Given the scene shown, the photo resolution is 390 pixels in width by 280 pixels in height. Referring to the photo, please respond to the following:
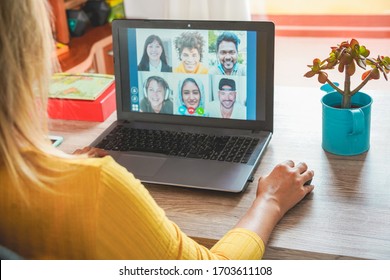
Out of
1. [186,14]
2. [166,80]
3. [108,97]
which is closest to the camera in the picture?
[166,80]

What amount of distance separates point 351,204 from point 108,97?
28.9 inches

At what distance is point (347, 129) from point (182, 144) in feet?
1.21

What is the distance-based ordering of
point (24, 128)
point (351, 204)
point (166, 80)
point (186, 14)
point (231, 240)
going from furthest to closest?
point (186, 14), point (166, 80), point (351, 204), point (231, 240), point (24, 128)

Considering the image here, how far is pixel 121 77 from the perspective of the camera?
148 cm

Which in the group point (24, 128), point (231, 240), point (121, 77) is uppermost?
point (24, 128)

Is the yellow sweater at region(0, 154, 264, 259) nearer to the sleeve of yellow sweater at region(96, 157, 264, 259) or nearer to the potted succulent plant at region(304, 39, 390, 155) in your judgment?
the sleeve of yellow sweater at region(96, 157, 264, 259)

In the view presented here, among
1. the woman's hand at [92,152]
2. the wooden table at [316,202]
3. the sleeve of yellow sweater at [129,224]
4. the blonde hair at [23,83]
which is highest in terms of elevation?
the blonde hair at [23,83]

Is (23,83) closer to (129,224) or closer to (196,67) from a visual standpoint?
(129,224)

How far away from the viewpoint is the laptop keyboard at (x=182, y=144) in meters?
1.33

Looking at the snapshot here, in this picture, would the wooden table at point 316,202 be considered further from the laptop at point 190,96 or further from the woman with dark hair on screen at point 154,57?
the woman with dark hair on screen at point 154,57

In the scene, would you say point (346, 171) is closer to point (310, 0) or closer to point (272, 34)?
point (272, 34)

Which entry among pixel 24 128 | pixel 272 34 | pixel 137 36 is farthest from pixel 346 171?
pixel 24 128

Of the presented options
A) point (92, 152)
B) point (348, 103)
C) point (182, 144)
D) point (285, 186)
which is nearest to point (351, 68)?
point (348, 103)

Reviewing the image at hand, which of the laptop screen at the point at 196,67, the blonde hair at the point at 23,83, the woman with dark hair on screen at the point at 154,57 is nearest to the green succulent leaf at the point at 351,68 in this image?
the laptop screen at the point at 196,67
